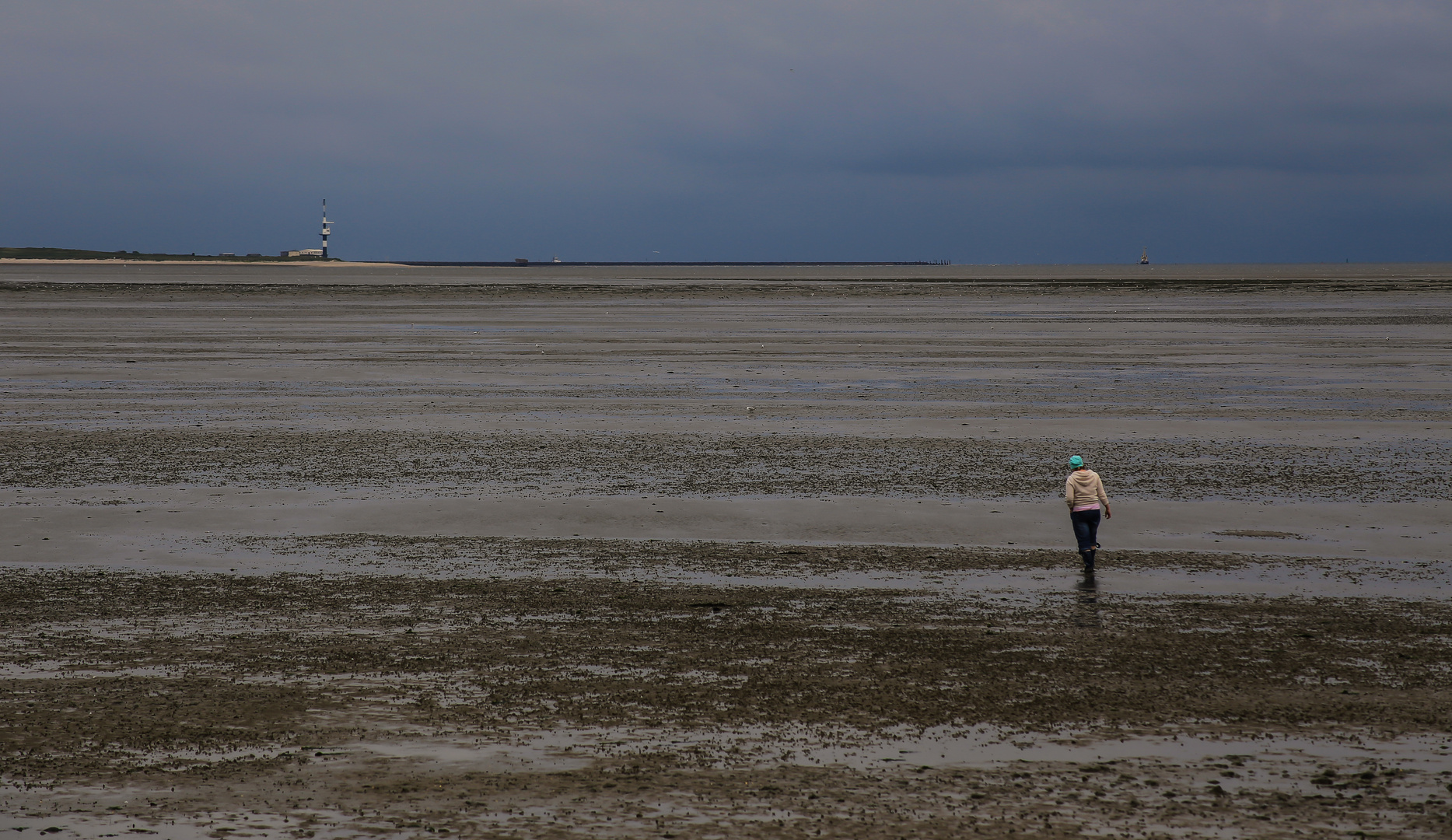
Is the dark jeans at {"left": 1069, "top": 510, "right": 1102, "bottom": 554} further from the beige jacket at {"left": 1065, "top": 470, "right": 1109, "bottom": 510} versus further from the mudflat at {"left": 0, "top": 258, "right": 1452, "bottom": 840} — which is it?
the mudflat at {"left": 0, "top": 258, "right": 1452, "bottom": 840}

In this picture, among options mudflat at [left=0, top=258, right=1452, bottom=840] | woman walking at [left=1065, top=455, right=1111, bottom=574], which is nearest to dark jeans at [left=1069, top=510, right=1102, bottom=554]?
woman walking at [left=1065, top=455, right=1111, bottom=574]

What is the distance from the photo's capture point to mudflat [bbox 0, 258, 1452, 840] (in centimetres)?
725

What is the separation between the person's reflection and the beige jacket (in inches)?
26.9

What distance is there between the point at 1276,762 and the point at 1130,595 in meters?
4.00

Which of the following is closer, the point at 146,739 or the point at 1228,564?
the point at 146,739

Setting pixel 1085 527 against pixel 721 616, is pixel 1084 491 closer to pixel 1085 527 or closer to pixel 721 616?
pixel 1085 527

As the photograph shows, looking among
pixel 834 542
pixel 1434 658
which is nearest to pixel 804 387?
pixel 834 542

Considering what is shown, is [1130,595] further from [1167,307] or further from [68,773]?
[1167,307]

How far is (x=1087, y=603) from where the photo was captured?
37.2ft

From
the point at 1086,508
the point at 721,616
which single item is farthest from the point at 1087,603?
the point at 721,616

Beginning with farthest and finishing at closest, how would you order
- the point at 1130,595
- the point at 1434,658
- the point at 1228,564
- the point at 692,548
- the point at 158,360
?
the point at 158,360 < the point at 692,548 < the point at 1228,564 < the point at 1130,595 < the point at 1434,658

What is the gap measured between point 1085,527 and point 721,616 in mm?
3922

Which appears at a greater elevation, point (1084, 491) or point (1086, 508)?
point (1084, 491)

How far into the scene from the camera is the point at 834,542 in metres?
13.9
